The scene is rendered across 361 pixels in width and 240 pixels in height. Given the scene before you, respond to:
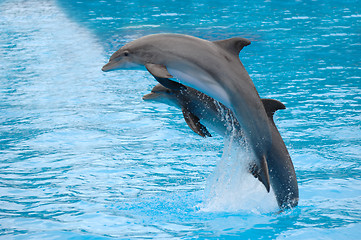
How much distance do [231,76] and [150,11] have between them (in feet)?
54.2

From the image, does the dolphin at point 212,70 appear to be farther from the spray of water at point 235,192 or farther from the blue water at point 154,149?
the blue water at point 154,149

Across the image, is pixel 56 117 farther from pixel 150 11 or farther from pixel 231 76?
pixel 150 11

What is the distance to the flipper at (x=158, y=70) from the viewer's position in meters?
4.35

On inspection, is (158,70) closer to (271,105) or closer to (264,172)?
(271,105)

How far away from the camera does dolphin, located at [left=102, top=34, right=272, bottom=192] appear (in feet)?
14.8

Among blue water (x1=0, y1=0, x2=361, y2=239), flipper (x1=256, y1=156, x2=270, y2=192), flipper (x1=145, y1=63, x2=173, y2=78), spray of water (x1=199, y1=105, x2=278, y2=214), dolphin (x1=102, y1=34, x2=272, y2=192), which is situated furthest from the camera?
spray of water (x1=199, y1=105, x2=278, y2=214)

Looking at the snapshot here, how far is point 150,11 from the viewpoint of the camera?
20.5 metres

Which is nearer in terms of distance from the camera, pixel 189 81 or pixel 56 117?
pixel 189 81

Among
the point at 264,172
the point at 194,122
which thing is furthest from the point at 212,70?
the point at 264,172

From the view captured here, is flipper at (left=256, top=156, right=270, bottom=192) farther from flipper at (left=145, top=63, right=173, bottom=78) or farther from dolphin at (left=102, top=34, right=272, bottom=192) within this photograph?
flipper at (left=145, top=63, right=173, bottom=78)

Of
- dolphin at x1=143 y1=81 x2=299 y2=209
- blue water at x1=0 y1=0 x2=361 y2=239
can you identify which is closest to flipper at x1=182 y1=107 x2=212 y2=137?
dolphin at x1=143 y1=81 x2=299 y2=209

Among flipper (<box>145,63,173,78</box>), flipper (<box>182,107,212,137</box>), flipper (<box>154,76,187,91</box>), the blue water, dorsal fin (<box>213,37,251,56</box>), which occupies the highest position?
dorsal fin (<box>213,37,251,56</box>)

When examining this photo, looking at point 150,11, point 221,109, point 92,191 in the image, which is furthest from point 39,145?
point 150,11

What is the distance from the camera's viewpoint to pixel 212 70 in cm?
452
